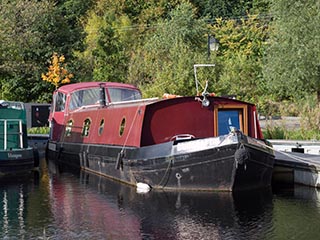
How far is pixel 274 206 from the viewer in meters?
15.9

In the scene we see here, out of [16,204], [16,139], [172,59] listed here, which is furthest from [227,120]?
[172,59]

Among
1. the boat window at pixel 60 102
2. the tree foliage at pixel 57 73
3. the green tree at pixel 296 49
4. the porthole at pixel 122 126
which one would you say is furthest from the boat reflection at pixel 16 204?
the tree foliage at pixel 57 73

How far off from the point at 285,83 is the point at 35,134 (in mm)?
12467

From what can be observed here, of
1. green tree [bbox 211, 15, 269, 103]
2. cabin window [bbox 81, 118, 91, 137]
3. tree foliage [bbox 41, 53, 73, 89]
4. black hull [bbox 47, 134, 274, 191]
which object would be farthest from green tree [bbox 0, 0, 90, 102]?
black hull [bbox 47, 134, 274, 191]

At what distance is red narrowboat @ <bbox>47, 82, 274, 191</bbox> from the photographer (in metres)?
16.4

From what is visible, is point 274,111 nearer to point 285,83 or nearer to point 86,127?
point 285,83

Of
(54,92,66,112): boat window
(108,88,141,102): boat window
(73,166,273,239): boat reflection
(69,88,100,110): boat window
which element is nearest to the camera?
(73,166,273,239): boat reflection

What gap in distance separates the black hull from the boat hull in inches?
145

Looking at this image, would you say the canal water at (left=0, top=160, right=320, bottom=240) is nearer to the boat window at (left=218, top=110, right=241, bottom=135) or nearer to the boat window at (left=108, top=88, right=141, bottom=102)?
the boat window at (left=218, top=110, right=241, bottom=135)

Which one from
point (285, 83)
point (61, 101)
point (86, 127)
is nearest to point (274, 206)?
point (86, 127)

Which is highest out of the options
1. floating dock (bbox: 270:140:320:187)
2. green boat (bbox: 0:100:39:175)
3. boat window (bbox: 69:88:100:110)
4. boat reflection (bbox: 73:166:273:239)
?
boat window (bbox: 69:88:100:110)

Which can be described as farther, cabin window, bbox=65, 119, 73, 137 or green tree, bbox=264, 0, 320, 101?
green tree, bbox=264, 0, 320, 101

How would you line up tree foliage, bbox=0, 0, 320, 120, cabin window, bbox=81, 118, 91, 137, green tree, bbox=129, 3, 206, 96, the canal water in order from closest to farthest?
the canal water → cabin window, bbox=81, 118, 91, 137 → tree foliage, bbox=0, 0, 320, 120 → green tree, bbox=129, 3, 206, 96

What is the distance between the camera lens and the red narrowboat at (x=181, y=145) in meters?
16.4
